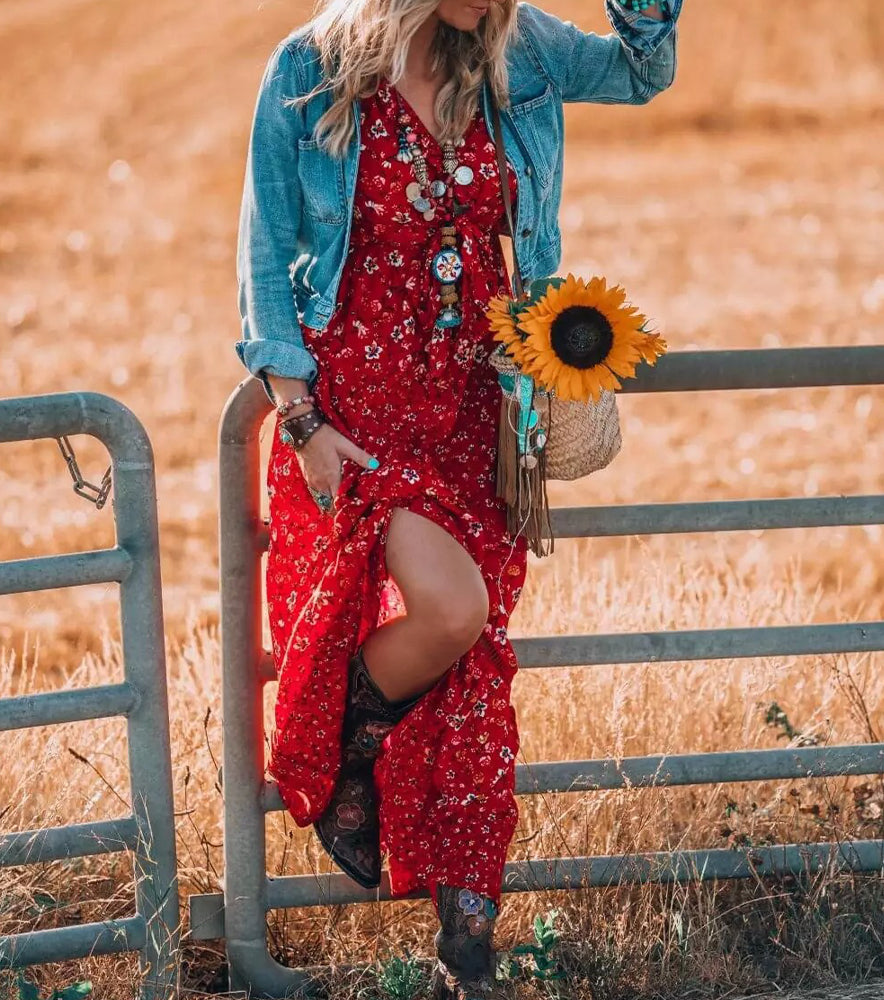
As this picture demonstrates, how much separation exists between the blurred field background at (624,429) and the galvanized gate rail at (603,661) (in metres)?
0.10

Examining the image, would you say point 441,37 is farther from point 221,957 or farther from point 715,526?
point 221,957

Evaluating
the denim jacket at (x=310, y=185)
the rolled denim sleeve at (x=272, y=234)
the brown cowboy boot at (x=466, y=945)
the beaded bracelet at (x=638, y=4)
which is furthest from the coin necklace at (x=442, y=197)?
the brown cowboy boot at (x=466, y=945)

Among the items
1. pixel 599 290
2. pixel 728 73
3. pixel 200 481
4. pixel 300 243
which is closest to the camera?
pixel 599 290

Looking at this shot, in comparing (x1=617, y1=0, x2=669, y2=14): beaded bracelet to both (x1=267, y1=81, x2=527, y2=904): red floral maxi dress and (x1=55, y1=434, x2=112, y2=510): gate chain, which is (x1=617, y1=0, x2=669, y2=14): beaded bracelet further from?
(x1=55, y1=434, x2=112, y2=510): gate chain

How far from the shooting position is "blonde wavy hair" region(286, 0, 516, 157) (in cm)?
319

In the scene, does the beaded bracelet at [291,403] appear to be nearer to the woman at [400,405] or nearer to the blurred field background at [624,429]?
the woman at [400,405]

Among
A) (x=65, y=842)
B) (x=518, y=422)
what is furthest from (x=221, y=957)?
(x=518, y=422)

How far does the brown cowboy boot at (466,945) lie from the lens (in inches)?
132

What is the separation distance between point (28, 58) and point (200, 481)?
929 inches

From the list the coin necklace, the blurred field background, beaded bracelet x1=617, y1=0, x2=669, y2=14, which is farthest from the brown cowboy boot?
beaded bracelet x1=617, y1=0, x2=669, y2=14

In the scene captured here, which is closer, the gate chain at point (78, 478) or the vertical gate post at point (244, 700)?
the gate chain at point (78, 478)

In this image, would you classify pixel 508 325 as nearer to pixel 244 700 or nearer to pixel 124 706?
pixel 244 700

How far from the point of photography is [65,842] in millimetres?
3344

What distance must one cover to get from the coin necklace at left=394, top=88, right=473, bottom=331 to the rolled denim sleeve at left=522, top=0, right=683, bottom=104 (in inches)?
13.7
